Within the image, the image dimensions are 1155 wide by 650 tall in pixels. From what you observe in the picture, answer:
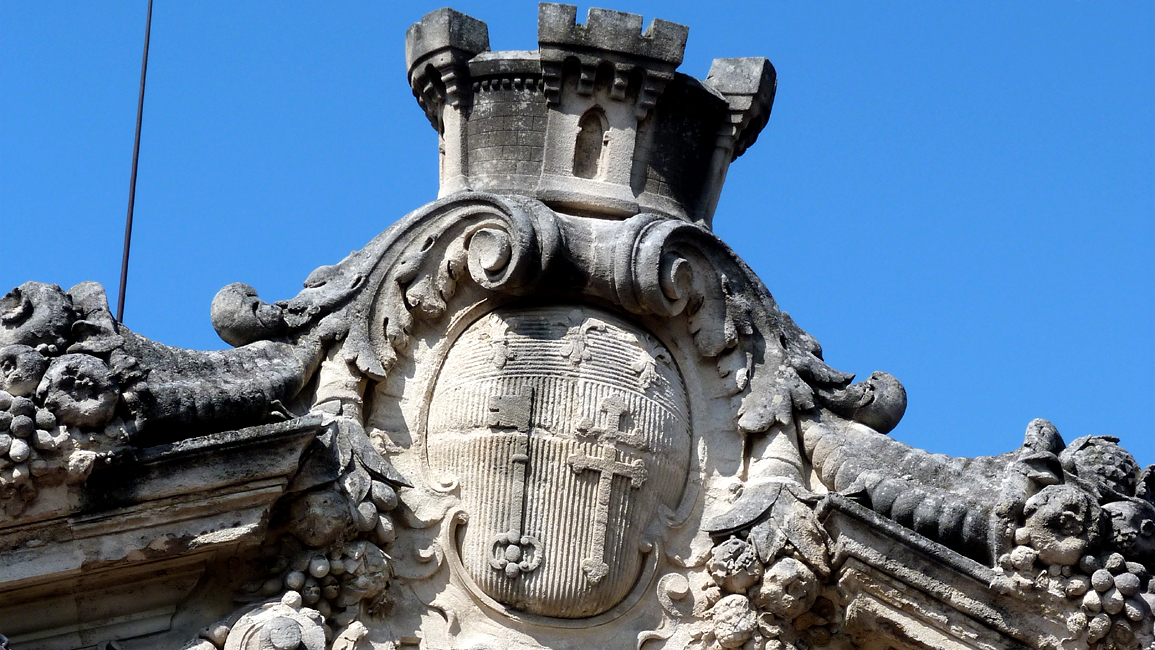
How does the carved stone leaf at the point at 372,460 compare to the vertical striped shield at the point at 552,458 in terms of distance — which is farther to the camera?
the vertical striped shield at the point at 552,458

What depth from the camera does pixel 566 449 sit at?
458 inches

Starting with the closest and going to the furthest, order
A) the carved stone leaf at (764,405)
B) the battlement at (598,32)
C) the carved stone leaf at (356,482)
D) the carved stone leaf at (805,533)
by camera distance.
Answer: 1. the carved stone leaf at (356,482)
2. the carved stone leaf at (805,533)
3. the carved stone leaf at (764,405)
4. the battlement at (598,32)

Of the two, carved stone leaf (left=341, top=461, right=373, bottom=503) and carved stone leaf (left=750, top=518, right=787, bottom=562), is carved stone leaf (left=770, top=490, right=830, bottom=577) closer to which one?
carved stone leaf (left=750, top=518, right=787, bottom=562)

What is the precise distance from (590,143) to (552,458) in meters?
1.81

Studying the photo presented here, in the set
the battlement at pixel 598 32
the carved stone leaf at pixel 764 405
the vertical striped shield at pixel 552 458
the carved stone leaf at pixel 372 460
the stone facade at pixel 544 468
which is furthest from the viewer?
the battlement at pixel 598 32

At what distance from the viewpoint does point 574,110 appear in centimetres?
1249

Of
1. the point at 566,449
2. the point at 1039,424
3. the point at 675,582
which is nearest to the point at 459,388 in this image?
the point at 566,449

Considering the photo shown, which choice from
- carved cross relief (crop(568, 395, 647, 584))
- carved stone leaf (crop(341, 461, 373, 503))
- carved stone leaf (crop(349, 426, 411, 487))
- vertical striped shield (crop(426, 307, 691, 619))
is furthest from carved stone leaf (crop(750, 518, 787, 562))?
carved stone leaf (crop(341, 461, 373, 503))

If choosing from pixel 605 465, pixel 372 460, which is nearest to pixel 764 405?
pixel 605 465

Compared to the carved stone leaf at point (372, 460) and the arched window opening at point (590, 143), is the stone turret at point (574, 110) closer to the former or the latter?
the arched window opening at point (590, 143)

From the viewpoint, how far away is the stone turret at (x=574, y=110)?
12.4 metres

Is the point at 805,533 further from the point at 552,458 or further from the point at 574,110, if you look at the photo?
the point at 574,110

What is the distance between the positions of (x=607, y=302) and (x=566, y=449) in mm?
825

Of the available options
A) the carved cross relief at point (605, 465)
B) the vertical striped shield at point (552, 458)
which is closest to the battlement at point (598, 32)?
the vertical striped shield at point (552, 458)
